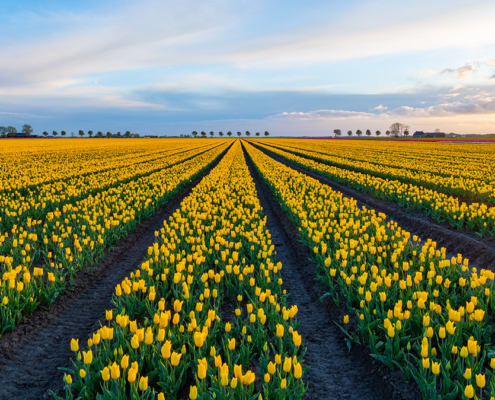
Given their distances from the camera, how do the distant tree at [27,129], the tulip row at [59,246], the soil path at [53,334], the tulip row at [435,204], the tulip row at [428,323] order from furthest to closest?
1. the distant tree at [27,129]
2. the tulip row at [435,204]
3. the tulip row at [59,246]
4. the soil path at [53,334]
5. the tulip row at [428,323]

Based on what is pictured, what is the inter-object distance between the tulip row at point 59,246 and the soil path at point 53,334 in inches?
7.8

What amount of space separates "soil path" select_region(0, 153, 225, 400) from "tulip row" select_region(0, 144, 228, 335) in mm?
198

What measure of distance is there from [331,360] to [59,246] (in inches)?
244

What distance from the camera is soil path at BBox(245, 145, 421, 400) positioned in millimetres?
3311

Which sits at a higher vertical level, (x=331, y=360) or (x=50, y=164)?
(x=50, y=164)

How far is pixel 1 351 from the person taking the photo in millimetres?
3910

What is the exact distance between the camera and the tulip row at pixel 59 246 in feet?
14.6

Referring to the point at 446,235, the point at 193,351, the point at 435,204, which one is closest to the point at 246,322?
the point at 193,351

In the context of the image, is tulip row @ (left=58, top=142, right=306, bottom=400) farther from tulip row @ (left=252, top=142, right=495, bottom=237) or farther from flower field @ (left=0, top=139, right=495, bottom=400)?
tulip row @ (left=252, top=142, right=495, bottom=237)

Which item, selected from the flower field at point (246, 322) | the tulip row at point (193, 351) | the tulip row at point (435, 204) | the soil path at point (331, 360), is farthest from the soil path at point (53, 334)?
the tulip row at point (435, 204)

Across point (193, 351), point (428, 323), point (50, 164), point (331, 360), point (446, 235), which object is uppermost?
point (50, 164)

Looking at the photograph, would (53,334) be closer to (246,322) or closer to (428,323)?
(246,322)

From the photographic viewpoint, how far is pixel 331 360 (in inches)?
152

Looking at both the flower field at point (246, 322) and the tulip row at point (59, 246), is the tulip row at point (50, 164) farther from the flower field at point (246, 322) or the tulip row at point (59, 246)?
the flower field at point (246, 322)
